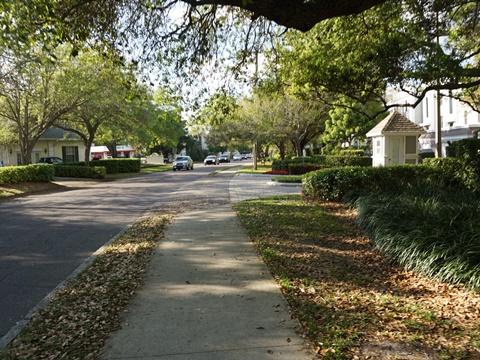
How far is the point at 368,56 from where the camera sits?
391 inches

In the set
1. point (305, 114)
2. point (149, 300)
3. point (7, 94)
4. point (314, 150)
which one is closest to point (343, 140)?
point (305, 114)

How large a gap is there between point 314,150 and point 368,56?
41470mm

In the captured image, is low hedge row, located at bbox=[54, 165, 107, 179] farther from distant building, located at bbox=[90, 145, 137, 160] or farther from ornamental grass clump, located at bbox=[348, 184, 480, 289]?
distant building, located at bbox=[90, 145, 137, 160]

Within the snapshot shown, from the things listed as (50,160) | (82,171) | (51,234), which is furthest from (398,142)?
(50,160)

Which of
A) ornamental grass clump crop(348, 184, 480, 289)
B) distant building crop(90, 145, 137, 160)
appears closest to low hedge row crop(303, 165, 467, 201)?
ornamental grass clump crop(348, 184, 480, 289)

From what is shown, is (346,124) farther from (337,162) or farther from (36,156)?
(36,156)

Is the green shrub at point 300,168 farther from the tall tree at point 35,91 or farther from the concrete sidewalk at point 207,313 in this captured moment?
the concrete sidewalk at point 207,313

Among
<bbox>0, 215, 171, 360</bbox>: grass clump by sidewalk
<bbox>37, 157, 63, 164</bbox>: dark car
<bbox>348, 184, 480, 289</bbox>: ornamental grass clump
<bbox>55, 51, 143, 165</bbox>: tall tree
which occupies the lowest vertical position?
<bbox>0, 215, 171, 360</bbox>: grass clump by sidewalk

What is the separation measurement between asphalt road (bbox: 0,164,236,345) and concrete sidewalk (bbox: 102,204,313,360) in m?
1.38

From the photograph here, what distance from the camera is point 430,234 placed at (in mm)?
5879

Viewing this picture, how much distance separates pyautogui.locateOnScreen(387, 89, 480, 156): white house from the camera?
3475 centimetres

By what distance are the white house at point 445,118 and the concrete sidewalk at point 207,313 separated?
28.8 meters

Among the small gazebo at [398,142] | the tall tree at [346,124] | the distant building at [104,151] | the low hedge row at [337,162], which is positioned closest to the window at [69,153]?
the distant building at [104,151]

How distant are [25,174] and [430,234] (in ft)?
70.8
